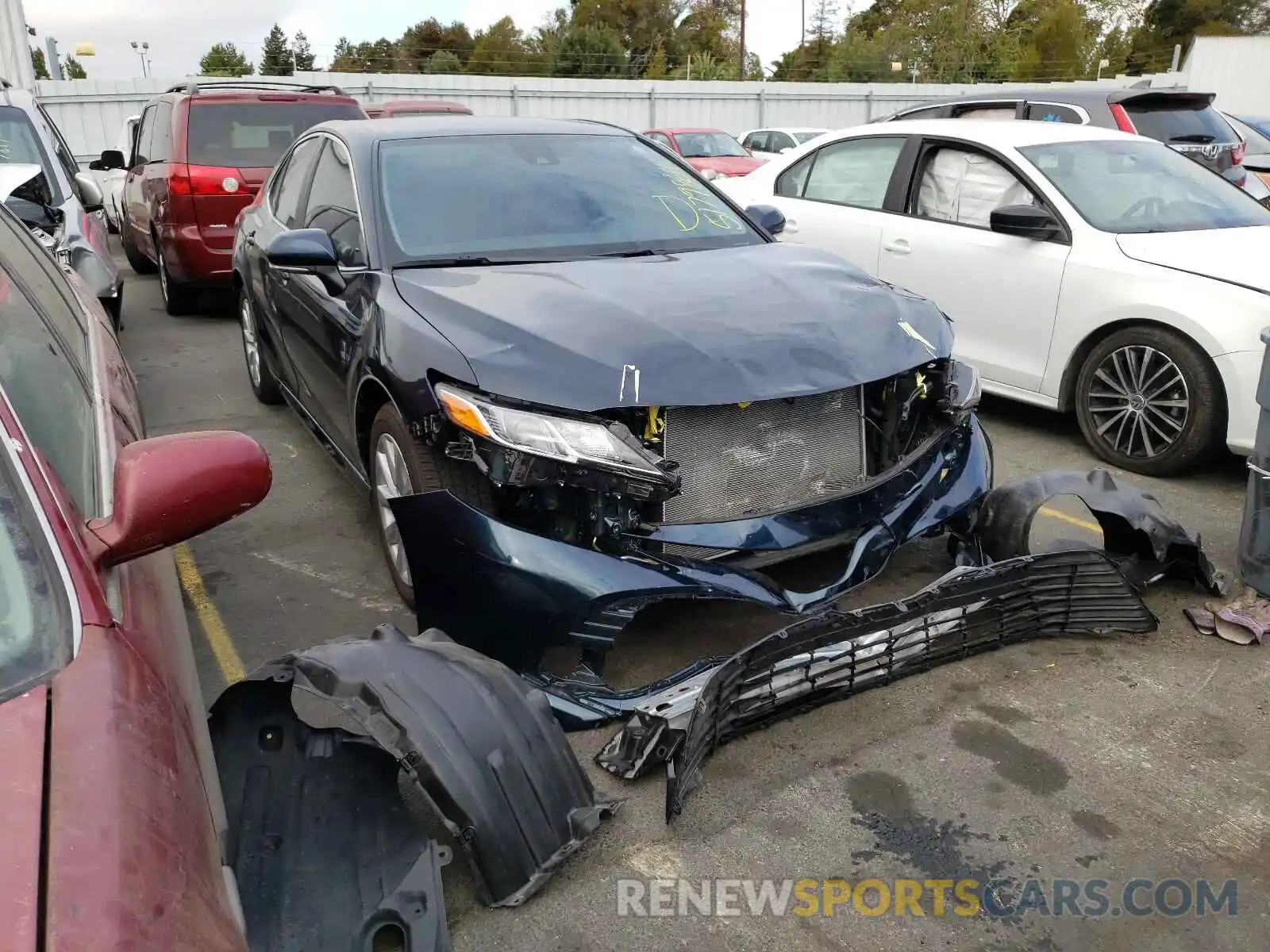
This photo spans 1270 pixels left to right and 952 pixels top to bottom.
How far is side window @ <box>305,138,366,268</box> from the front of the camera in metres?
3.97

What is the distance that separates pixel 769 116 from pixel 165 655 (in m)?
27.9

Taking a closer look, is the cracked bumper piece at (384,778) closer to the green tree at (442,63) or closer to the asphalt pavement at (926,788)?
the asphalt pavement at (926,788)

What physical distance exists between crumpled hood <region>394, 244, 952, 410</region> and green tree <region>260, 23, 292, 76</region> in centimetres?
6630

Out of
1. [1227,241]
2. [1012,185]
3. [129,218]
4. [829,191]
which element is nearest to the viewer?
[1227,241]

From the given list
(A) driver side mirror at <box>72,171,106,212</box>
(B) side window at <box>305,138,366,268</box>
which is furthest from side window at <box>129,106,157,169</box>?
(B) side window at <box>305,138,366,268</box>

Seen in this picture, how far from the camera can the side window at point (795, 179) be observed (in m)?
6.97

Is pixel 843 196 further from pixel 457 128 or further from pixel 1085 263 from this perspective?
pixel 457 128

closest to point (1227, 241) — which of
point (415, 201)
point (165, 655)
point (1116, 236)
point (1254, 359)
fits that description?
point (1116, 236)

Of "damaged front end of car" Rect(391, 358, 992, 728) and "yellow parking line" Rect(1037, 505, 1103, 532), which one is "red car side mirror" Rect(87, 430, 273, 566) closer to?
"damaged front end of car" Rect(391, 358, 992, 728)

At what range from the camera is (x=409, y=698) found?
90.8 inches

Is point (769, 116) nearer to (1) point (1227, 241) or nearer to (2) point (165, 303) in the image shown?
(2) point (165, 303)

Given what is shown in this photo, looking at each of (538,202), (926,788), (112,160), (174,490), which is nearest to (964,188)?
(538,202)

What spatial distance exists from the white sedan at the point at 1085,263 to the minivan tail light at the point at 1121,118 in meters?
3.35

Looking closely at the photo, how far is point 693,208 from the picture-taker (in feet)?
14.3
